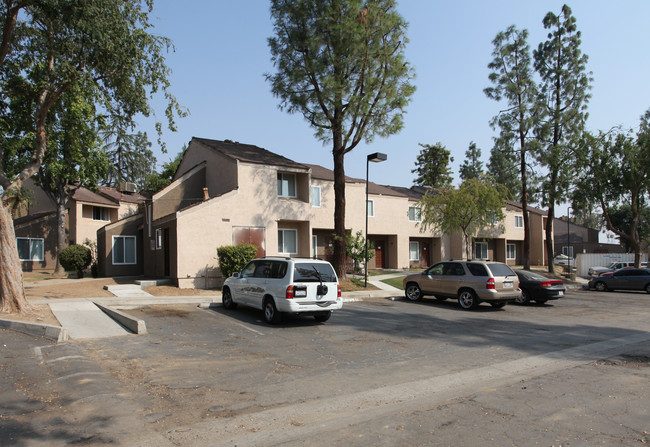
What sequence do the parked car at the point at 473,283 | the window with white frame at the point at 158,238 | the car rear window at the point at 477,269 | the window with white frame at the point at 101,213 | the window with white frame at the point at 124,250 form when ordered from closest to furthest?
the parked car at the point at 473,283, the car rear window at the point at 477,269, the window with white frame at the point at 158,238, the window with white frame at the point at 124,250, the window with white frame at the point at 101,213

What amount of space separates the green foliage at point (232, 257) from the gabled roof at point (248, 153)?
4.88 metres

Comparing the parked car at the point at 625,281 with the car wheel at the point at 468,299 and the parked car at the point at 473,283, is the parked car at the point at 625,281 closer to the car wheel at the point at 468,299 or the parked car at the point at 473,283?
the parked car at the point at 473,283

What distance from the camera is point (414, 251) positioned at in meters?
35.2

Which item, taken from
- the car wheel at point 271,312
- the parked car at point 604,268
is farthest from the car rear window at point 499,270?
the parked car at point 604,268

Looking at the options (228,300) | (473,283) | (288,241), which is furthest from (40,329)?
(288,241)

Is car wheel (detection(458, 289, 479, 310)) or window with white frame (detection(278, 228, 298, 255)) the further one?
window with white frame (detection(278, 228, 298, 255))

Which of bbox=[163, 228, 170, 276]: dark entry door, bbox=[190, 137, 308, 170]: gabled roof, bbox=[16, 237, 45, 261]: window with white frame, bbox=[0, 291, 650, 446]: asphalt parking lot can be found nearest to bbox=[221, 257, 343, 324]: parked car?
bbox=[0, 291, 650, 446]: asphalt parking lot

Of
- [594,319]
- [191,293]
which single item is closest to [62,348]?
[191,293]

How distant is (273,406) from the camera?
5.67 m

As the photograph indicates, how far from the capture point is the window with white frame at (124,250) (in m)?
26.6

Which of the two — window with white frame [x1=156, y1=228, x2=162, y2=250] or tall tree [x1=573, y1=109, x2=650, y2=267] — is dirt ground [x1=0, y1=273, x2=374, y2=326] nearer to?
window with white frame [x1=156, y1=228, x2=162, y2=250]

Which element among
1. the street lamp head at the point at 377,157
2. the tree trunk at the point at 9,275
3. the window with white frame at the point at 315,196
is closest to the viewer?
the tree trunk at the point at 9,275

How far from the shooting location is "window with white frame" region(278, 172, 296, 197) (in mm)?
23831

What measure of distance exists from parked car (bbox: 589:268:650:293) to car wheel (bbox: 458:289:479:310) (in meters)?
14.5
